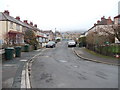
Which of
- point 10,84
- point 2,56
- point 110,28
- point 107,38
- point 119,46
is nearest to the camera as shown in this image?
point 10,84

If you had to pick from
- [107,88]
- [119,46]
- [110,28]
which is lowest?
[107,88]

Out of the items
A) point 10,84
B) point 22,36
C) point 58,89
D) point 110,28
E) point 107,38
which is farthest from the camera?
Result: point 22,36

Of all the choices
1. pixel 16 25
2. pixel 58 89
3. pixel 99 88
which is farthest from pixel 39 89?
pixel 16 25

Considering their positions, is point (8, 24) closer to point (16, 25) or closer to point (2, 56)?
point (16, 25)

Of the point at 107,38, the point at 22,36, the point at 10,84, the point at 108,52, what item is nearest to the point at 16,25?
the point at 22,36

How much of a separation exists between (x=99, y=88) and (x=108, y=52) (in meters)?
12.3

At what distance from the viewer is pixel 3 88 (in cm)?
611

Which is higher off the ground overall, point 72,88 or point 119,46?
point 119,46

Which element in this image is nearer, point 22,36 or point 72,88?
point 72,88

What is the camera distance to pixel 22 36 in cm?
3656

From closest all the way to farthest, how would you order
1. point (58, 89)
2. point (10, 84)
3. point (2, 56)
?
1. point (58, 89)
2. point (10, 84)
3. point (2, 56)

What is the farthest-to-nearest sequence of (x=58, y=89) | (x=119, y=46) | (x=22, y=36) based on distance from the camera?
(x=22, y=36)
(x=119, y=46)
(x=58, y=89)

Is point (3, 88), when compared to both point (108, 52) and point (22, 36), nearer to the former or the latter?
point (108, 52)

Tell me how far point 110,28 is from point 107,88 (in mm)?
16342
